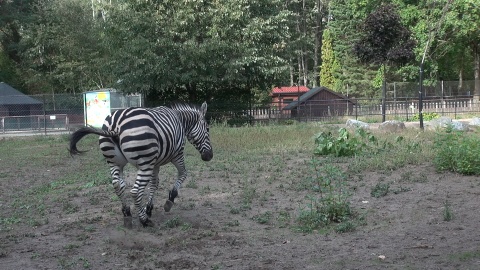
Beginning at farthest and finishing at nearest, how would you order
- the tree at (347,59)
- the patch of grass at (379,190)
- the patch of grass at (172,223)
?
the tree at (347,59)
the patch of grass at (379,190)
the patch of grass at (172,223)

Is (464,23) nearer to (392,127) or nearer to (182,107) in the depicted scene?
(392,127)

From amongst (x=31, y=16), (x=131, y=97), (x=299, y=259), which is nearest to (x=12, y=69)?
(x=31, y=16)

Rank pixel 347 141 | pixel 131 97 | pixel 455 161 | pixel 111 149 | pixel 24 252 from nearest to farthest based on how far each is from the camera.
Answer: pixel 24 252 → pixel 111 149 → pixel 455 161 → pixel 347 141 → pixel 131 97

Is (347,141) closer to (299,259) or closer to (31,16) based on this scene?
(299,259)

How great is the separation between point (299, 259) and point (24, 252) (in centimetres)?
306

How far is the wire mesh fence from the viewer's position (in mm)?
28469

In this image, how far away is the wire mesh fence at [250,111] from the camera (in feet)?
93.4

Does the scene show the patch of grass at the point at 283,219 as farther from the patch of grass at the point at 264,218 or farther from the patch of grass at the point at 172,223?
the patch of grass at the point at 172,223

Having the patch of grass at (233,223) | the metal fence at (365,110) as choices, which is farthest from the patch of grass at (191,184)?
the metal fence at (365,110)

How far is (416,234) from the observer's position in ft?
20.3

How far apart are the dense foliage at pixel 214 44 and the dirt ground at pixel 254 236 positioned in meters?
17.1

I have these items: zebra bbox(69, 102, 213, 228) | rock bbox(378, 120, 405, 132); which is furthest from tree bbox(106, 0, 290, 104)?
zebra bbox(69, 102, 213, 228)

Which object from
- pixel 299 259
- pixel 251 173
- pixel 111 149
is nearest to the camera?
pixel 299 259

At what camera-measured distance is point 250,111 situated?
94.6 feet
